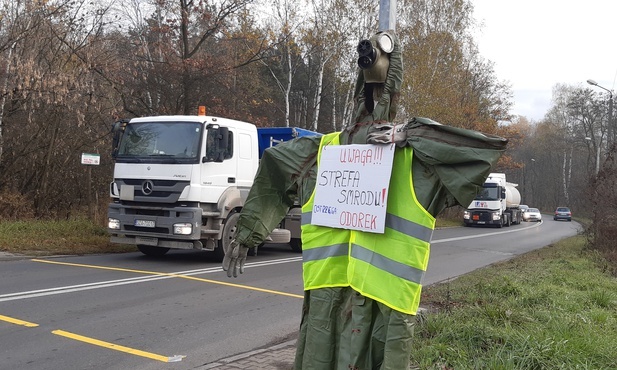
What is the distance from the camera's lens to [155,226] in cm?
1056

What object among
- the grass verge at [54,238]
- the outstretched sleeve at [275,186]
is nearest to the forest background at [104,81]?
the grass verge at [54,238]

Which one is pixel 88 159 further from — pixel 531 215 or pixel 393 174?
pixel 531 215

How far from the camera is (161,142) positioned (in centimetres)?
1096

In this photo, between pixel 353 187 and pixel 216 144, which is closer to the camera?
pixel 353 187

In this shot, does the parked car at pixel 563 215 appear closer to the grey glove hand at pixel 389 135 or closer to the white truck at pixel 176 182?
the white truck at pixel 176 182

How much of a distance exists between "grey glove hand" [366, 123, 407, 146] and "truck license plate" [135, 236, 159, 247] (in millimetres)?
8554

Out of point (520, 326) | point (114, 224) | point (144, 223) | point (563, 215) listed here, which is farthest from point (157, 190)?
point (563, 215)

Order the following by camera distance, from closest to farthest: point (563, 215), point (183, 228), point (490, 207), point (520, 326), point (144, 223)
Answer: point (520, 326) → point (183, 228) → point (144, 223) → point (490, 207) → point (563, 215)

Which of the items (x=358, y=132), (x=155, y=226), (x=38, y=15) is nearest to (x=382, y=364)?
(x=358, y=132)

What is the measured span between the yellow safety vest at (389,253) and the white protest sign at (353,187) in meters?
0.05

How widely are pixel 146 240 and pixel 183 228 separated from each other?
3.12ft

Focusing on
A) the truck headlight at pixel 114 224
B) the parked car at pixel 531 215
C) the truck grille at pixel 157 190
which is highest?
the truck grille at pixel 157 190

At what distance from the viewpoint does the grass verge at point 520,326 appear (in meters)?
4.40

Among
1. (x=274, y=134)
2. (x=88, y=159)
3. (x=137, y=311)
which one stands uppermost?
(x=274, y=134)
